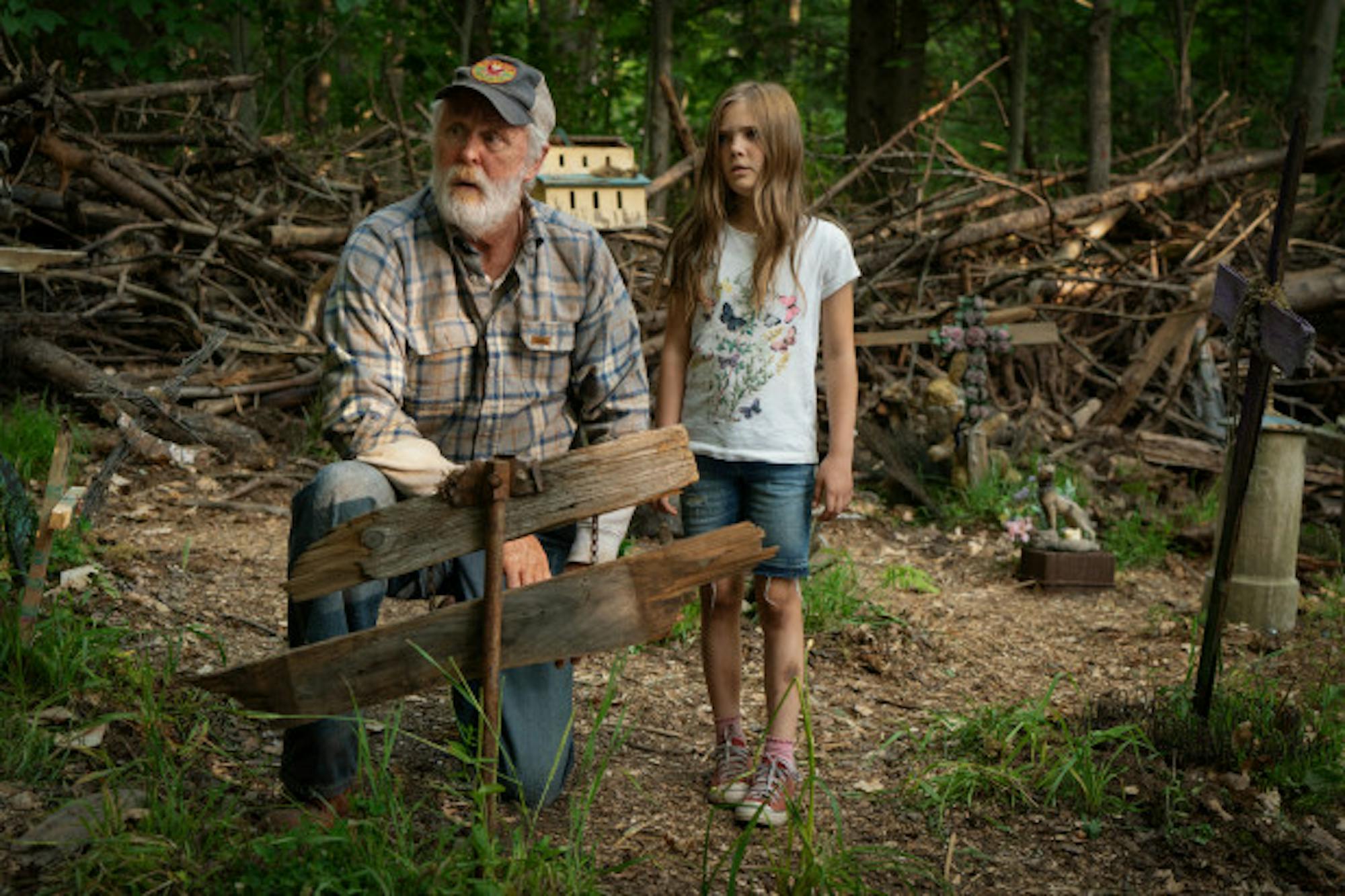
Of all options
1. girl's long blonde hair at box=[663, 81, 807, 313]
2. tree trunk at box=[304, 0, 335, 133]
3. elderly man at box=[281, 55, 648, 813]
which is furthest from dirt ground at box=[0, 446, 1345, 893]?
tree trunk at box=[304, 0, 335, 133]

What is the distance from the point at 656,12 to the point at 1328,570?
591 centimetres

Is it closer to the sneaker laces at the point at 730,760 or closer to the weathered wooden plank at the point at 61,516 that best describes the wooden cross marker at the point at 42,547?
the weathered wooden plank at the point at 61,516

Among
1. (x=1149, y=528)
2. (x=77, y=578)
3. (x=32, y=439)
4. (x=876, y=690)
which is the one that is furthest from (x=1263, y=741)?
(x=32, y=439)

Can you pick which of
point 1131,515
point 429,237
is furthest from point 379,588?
point 1131,515

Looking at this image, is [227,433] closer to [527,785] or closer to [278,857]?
[527,785]

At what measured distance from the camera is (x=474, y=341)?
3076 millimetres

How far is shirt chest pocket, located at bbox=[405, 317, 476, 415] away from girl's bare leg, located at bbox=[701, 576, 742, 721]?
858mm

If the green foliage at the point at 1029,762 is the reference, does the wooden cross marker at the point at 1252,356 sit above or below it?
above

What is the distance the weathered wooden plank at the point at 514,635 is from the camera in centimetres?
244

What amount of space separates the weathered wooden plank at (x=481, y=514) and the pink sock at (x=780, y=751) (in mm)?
1042

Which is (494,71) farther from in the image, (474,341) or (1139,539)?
(1139,539)

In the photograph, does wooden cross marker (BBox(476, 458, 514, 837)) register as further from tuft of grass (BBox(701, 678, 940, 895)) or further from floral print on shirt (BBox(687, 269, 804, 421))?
floral print on shirt (BBox(687, 269, 804, 421))

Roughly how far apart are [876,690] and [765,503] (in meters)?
1.40

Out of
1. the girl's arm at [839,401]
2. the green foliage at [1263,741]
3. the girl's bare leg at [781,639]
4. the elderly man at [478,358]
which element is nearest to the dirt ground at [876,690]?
the green foliage at [1263,741]
